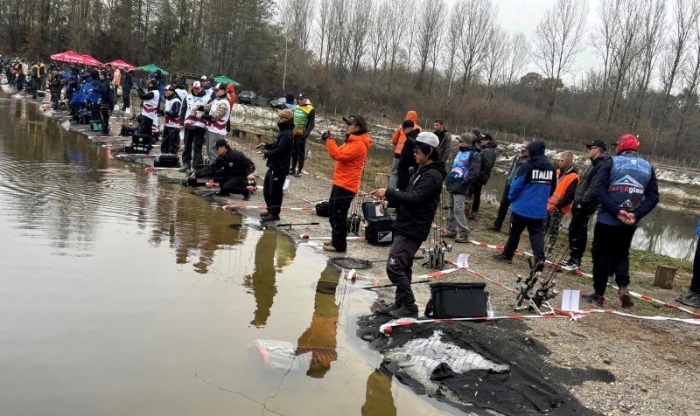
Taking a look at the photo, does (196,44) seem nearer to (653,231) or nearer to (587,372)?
(653,231)

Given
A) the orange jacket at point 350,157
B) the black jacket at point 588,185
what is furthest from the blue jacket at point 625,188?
the orange jacket at point 350,157

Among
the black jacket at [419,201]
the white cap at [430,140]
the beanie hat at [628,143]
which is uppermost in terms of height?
the beanie hat at [628,143]

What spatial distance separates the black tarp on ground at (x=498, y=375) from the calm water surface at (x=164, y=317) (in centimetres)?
18

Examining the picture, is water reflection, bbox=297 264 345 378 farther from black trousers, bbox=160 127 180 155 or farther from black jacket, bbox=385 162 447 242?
black trousers, bbox=160 127 180 155

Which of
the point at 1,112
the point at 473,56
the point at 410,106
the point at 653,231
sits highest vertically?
the point at 473,56

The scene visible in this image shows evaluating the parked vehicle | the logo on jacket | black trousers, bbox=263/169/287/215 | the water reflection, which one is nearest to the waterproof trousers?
the water reflection

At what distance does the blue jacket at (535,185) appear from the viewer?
7652mm

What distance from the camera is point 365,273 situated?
7.14 meters

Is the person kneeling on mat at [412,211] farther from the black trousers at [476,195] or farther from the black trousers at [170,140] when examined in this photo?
the black trousers at [170,140]

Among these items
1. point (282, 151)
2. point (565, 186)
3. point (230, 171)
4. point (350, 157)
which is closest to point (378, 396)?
point (350, 157)

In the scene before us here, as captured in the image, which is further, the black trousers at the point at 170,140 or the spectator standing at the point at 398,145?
the black trousers at the point at 170,140

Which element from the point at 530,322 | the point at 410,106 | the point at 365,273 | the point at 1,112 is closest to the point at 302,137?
the point at 365,273

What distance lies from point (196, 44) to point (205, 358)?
51.4 m

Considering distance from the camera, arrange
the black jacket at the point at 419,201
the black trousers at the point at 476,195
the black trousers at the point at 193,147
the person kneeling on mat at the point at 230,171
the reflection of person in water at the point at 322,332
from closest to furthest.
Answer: the reflection of person in water at the point at 322,332, the black jacket at the point at 419,201, the person kneeling on mat at the point at 230,171, the black trousers at the point at 476,195, the black trousers at the point at 193,147
